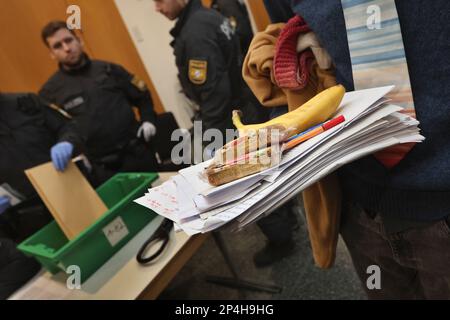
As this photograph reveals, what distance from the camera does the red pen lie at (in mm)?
359

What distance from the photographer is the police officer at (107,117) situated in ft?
3.21

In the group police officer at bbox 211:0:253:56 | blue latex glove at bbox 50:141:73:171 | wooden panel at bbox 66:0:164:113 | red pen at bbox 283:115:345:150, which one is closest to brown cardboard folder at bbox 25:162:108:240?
blue latex glove at bbox 50:141:73:171

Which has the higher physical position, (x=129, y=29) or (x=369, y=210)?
(x=129, y=29)

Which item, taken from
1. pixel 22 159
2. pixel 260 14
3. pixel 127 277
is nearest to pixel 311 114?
pixel 260 14

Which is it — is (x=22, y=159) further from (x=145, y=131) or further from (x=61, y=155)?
(x=145, y=131)

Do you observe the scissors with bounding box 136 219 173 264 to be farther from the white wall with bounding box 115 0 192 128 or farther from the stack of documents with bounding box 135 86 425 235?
the stack of documents with bounding box 135 86 425 235

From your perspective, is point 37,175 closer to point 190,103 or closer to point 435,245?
point 190,103

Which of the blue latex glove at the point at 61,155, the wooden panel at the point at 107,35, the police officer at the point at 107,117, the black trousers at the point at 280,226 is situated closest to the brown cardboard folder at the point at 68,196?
the blue latex glove at the point at 61,155

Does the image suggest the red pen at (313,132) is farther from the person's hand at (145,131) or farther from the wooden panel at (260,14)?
the person's hand at (145,131)

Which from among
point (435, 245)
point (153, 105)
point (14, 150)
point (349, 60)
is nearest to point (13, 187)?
point (14, 150)

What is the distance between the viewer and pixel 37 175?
92 centimetres

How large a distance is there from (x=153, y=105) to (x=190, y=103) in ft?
1.14

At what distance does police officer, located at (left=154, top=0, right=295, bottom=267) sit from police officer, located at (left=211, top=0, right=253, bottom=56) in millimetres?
25

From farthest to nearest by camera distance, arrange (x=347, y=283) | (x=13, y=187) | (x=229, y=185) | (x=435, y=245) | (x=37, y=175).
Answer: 1. (x=347, y=283)
2. (x=37, y=175)
3. (x=13, y=187)
4. (x=435, y=245)
5. (x=229, y=185)
